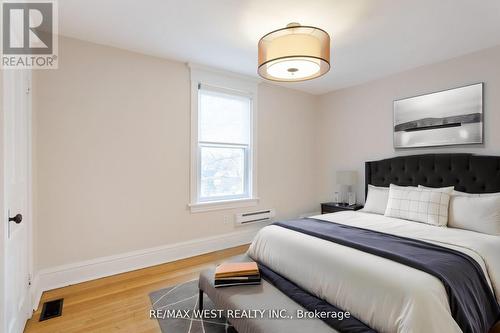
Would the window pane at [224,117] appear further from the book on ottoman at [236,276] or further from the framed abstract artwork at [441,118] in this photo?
the framed abstract artwork at [441,118]

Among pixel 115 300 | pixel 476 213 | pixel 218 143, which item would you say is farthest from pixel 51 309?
pixel 476 213

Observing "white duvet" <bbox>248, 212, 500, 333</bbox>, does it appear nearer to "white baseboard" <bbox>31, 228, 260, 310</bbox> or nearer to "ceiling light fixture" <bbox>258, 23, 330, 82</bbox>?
"white baseboard" <bbox>31, 228, 260, 310</bbox>

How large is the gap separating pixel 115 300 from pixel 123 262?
0.63 metres

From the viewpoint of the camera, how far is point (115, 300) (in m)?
2.29

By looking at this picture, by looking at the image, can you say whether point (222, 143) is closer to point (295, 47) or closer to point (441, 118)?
point (295, 47)

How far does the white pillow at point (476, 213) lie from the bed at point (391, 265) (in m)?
0.13

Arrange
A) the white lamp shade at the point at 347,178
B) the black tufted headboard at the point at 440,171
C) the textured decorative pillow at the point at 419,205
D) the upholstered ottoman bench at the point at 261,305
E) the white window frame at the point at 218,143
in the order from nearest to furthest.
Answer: the upholstered ottoman bench at the point at 261,305 < the textured decorative pillow at the point at 419,205 < the black tufted headboard at the point at 440,171 < the white window frame at the point at 218,143 < the white lamp shade at the point at 347,178

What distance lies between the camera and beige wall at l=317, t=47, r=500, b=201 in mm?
2818

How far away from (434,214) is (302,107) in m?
2.64

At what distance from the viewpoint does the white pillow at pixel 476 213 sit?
2.36m

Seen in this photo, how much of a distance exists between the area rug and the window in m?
1.16

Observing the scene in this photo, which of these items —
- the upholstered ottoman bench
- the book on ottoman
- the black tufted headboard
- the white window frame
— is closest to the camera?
the upholstered ottoman bench

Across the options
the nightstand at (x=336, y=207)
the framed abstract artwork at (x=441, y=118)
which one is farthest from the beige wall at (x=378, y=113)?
the nightstand at (x=336, y=207)

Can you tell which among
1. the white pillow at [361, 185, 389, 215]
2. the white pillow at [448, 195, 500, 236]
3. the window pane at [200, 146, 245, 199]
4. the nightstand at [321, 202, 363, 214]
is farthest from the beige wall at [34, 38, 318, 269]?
the white pillow at [448, 195, 500, 236]
